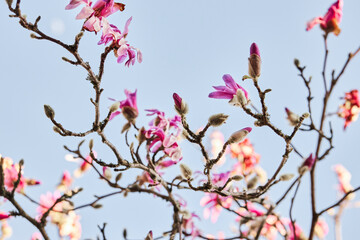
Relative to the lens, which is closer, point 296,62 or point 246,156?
point 296,62

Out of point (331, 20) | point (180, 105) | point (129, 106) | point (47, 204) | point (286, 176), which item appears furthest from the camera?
point (47, 204)

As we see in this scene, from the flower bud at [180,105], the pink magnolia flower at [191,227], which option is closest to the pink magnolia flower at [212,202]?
the pink magnolia flower at [191,227]

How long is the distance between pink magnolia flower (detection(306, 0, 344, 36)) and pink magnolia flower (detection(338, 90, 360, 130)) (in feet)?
3.35

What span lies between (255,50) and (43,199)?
6.05ft

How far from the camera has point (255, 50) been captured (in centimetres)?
162

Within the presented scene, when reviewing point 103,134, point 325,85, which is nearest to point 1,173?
point 103,134

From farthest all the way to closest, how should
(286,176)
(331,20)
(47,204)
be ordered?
(47,204) → (331,20) → (286,176)

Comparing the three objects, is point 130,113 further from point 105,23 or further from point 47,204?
point 47,204

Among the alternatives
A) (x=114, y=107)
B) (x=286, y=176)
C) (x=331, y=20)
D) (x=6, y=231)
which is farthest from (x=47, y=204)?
(x=331, y=20)

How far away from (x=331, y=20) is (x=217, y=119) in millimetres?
866

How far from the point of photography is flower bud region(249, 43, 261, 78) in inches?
62.9

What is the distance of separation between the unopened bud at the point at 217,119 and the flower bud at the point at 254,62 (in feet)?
0.80

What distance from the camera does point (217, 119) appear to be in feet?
5.02

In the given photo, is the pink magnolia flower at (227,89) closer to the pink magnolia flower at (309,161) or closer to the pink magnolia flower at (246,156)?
the pink magnolia flower at (309,161)
